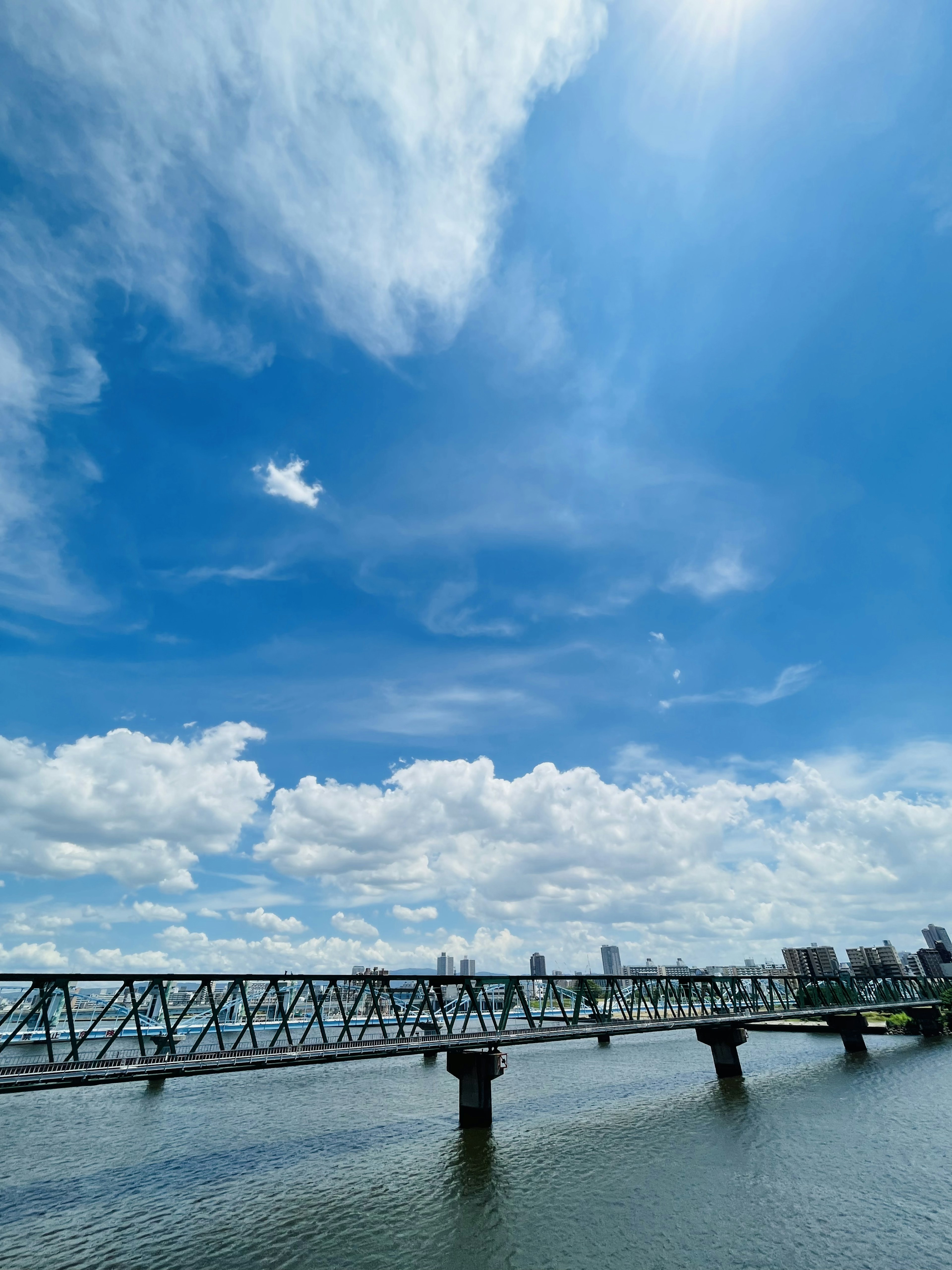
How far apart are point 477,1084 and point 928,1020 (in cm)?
12441

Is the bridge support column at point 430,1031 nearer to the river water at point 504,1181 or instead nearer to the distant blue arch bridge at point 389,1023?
the distant blue arch bridge at point 389,1023

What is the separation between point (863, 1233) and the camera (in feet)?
100

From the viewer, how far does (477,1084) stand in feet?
169

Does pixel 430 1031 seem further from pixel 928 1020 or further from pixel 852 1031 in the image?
pixel 928 1020

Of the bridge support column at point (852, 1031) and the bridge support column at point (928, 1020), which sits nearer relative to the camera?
the bridge support column at point (852, 1031)

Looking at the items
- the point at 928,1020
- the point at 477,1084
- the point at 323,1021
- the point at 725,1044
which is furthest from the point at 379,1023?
the point at 928,1020

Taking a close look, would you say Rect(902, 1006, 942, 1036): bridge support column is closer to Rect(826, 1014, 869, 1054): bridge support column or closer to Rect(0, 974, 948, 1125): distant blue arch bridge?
Rect(0, 974, 948, 1125): distant blue arch bridge

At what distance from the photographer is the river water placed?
95.3ft

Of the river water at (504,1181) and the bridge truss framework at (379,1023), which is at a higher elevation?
the bridge truss framework at (379,1023)

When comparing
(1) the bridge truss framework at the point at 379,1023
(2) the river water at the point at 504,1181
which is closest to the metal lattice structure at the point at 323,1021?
(1) the bridge truss framework at the point at 379,1023

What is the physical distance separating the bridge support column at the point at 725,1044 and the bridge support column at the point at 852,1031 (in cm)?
3728

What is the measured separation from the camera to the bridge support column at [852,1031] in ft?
326

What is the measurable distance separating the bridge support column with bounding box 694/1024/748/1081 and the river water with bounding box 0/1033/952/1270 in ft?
6.94

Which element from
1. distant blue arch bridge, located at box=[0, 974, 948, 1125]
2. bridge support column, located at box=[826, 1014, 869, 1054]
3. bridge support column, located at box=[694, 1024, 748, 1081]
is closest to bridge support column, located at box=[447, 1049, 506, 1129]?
distant blue arch bridge, located at box=[0, 974, 948, 1125]
